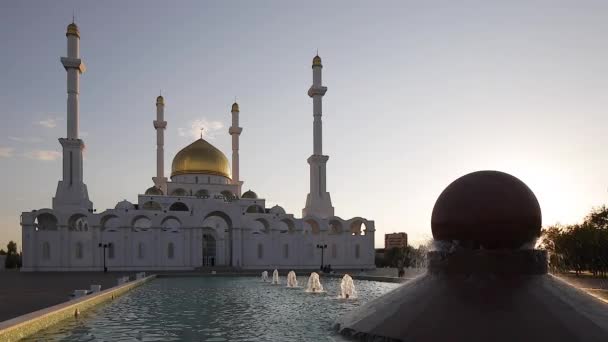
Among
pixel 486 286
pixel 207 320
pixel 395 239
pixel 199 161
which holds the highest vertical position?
pixel 199 161

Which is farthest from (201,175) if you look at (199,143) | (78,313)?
(78,313)

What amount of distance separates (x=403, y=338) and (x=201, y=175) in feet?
186

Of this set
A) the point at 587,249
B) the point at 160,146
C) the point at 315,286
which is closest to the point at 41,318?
the point at 315,286

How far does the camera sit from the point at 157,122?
68.7 metres

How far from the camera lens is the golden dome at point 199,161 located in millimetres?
62562

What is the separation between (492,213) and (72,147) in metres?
48.8

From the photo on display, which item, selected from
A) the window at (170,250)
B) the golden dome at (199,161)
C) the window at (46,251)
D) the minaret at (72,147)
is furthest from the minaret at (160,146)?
the window at (46,251)

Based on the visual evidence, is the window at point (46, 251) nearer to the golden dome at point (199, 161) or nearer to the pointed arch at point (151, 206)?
the pointed arch at point (151, 206)

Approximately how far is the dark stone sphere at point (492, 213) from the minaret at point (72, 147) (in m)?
47.7

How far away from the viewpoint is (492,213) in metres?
8.54

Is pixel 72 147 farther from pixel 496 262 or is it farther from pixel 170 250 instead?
pixel 496 262

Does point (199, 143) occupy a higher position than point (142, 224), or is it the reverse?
point (199, 143)

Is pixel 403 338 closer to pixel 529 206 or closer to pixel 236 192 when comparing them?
pixel 529 206

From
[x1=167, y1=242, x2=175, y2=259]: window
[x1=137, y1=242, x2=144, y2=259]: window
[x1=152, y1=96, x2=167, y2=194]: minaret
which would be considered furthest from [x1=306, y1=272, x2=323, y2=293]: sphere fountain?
[x1=152, y1=96, x2=167, y2=194]: minaret
